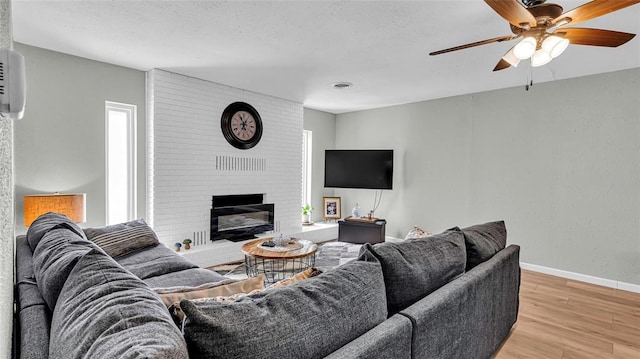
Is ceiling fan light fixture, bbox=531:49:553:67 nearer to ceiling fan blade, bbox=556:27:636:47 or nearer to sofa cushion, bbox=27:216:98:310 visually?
ceiling fan blade, bbox=556:27:636:47

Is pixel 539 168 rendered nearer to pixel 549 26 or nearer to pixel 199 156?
pixel 549 26

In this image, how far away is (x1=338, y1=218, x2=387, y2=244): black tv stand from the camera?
505cm

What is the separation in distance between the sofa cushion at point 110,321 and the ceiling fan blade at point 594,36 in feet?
8.23

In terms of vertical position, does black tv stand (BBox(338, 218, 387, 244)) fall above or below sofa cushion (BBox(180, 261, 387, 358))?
below

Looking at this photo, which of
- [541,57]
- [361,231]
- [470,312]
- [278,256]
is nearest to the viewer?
[470,312]

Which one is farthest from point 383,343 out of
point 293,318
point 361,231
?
point 361,231

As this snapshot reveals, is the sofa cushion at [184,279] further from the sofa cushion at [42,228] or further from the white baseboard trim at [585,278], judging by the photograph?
the white baseboard trim at [585,278]

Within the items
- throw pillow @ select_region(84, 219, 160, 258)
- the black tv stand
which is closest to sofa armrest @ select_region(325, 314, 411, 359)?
throw pillow @ select_region(84, 219, 160, 258)

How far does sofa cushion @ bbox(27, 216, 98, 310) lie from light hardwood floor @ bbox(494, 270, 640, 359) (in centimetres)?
251

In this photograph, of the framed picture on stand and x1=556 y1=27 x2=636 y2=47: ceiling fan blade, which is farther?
the framed picture on stand

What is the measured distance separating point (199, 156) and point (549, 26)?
370 centimetres

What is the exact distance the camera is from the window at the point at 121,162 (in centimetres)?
363

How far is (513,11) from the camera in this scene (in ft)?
5.54

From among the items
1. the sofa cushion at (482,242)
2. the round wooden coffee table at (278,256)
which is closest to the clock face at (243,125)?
the round wooden coffee table at (278,256)
